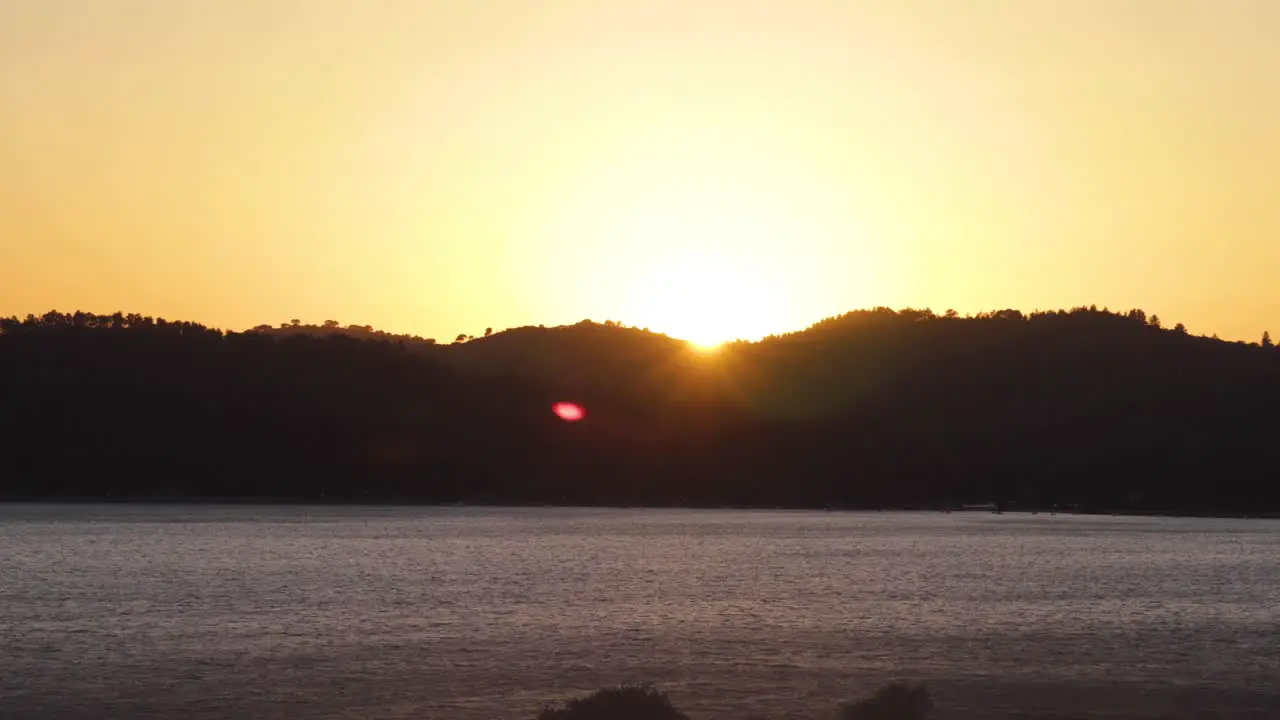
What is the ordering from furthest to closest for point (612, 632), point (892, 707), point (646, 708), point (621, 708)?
point (612, 632), point (892, 707), point (646, 708), point (621, 708)

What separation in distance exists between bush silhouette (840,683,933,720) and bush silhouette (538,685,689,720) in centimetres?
467

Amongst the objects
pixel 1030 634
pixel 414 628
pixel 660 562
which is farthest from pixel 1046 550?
pixel 414 628

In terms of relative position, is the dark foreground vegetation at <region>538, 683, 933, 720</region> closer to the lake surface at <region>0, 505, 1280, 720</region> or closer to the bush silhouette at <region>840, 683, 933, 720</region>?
the bush silhouette at <region>840, 683, 933, 720</region>

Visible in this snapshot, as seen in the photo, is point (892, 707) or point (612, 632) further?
point (612, 632)

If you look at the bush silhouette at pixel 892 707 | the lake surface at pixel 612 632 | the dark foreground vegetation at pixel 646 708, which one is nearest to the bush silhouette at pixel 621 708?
the dark foreground vegetation at pixel 646 708

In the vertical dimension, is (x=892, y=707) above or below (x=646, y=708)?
below

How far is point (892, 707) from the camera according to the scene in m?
34.3

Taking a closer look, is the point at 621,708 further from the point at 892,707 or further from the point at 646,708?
the point at 892,707

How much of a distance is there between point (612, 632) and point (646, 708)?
26553mm

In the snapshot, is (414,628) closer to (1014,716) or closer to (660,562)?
(1014,716)

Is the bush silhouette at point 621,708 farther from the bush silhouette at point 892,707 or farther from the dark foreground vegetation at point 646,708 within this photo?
the bush silhouette at point 892,707

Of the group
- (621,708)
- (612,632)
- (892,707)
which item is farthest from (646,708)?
(612,632)

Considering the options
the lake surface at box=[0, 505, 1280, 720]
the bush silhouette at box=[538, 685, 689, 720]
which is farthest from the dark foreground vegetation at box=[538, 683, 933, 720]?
the lake surface at box=[0, 505, 1280, 720]

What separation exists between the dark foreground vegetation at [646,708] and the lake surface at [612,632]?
4.41 m
